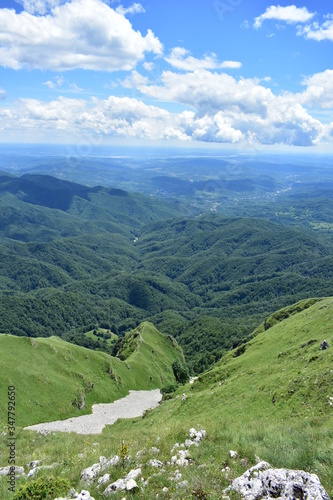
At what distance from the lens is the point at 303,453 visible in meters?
14.6

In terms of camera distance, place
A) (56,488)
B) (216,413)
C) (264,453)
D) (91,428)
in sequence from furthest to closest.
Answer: (91,428) < (216,413) < (264,453) < (56,488)

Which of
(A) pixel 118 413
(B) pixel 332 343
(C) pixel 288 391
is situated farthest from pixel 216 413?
(A) pixel 118 413

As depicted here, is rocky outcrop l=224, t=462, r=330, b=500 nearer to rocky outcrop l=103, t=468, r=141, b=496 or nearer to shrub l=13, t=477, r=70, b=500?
rocky outcrop l=103, t=468, r=141, b=496

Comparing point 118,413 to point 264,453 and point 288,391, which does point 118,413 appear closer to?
point 288,391

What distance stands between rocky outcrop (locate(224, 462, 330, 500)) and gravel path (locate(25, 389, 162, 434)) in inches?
2876

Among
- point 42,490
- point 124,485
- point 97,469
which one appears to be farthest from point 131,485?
point 42,490

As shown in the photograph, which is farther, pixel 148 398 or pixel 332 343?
pixel 148 398

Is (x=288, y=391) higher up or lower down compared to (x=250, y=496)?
lower down

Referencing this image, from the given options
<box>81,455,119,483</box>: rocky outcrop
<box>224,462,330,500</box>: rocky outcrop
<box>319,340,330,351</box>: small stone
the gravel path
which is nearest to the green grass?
<box>81,455,119,483</box>: rocky outcrop

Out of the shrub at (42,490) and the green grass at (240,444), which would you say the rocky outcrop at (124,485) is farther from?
the shrub at (42,490)

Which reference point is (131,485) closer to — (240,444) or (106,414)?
(240,444)

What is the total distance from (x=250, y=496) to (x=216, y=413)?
125 ft

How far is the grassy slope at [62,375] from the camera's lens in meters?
89.2

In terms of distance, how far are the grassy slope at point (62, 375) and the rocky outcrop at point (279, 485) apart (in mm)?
78583
